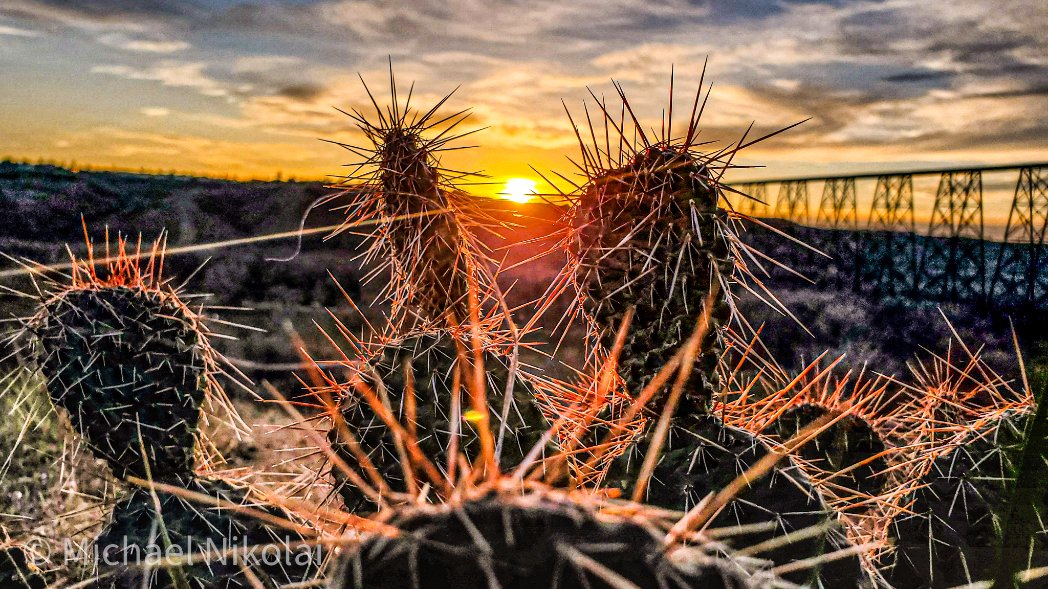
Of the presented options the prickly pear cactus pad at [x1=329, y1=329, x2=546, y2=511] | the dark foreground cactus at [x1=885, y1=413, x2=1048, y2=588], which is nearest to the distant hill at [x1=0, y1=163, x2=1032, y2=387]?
the dark foreground cactus at [x1=885, y1=413, x2=1048, y2=588]

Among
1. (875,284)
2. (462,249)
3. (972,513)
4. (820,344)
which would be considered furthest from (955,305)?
(462,249)

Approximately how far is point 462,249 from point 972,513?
78.4 inches

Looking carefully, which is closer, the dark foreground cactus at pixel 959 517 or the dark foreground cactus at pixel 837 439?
the dark foreground cactus at pixel 959 517

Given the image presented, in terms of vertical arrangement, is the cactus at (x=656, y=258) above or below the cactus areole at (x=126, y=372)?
above

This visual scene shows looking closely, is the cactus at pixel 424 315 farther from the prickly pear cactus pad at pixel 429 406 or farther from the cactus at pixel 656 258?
the cactus at pixel 656 258

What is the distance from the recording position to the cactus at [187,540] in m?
2.39

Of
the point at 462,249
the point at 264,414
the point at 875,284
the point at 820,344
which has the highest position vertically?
the point at 462,249

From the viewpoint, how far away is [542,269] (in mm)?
8570

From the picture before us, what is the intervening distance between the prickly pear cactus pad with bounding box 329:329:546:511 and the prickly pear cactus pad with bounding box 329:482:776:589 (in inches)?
44.3

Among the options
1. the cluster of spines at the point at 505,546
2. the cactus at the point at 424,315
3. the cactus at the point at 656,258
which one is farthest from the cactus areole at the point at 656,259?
the cluster of spines at the point at 505,546

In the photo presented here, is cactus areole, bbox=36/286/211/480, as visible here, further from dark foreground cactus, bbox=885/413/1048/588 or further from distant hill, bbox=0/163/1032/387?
distant hill, bbox=0/163/1032/387

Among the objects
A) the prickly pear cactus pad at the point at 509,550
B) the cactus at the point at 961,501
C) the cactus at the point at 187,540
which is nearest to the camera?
the prickly pear cactus pad at the point at 509,550

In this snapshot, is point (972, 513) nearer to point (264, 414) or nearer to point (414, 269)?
point (414, 269)

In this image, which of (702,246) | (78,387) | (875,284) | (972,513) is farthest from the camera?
(875,284)
